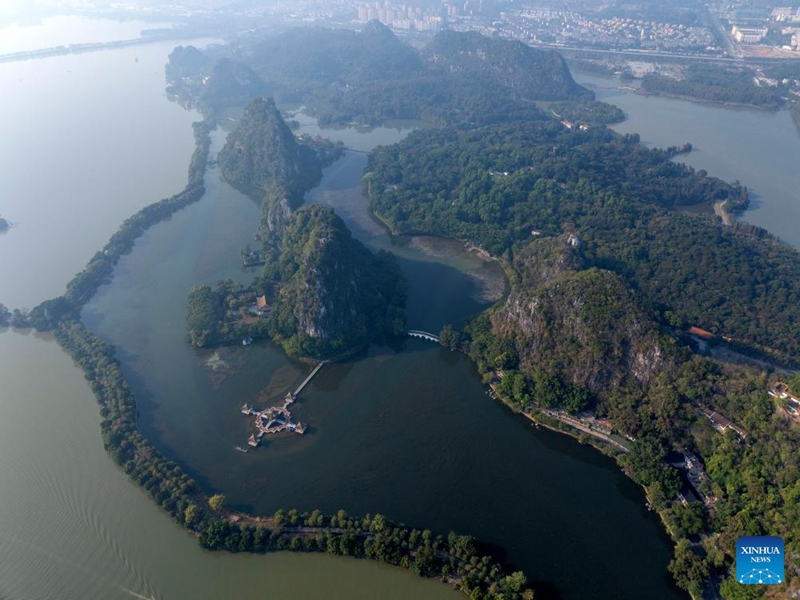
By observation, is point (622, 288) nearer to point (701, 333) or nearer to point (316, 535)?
point (701, 333)

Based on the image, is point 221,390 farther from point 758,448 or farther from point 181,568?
point 758,448

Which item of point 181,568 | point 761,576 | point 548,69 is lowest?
point 181,568

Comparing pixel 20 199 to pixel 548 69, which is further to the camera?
pixel 548 69

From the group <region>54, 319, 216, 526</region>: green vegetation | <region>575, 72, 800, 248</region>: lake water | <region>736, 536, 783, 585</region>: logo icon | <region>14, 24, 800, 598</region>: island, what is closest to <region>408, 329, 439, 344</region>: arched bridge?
<region>14, 24, 800, 598</region>: island

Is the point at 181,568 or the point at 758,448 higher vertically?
the point at 758,448

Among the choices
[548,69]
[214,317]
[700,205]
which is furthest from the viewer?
[548,69]

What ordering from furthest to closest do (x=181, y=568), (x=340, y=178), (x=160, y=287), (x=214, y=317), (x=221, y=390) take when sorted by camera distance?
1. (x=340, y=178)
2. (x=160, y=287)
3. (x=214, y=317)
4. (x=221, y=390)
5. (x=181, y=568)

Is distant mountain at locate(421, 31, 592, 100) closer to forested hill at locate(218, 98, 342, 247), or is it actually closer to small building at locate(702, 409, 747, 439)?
forested hill at locate(218, 98, 342, 247)

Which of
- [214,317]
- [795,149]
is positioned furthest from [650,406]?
[795,149]
